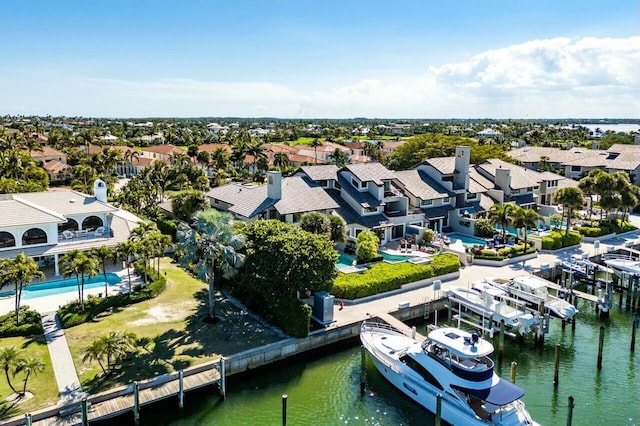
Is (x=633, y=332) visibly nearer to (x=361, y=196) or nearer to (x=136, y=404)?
(x=361, y=196)

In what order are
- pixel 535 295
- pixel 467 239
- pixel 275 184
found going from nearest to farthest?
pixel 535 295, pixel 275 184, pixel 467 239

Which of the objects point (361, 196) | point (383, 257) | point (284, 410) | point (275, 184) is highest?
point (275, 184)

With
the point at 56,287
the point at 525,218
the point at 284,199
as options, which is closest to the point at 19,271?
the point at 56,287

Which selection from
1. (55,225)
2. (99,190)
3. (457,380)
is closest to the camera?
(457,380)

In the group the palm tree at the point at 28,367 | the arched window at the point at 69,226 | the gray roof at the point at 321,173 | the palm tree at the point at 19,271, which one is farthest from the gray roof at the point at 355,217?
the palm tree at the point at 28,367

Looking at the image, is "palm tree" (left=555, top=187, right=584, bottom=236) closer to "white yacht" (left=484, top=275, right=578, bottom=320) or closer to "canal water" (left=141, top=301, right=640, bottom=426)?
"white yacht" (left=484, top=275, right=578, bottom=320)

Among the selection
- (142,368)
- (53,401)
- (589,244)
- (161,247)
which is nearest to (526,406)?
(142,368)

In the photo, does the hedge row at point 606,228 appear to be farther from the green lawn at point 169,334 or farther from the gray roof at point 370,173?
the green lawn at point 169,334
